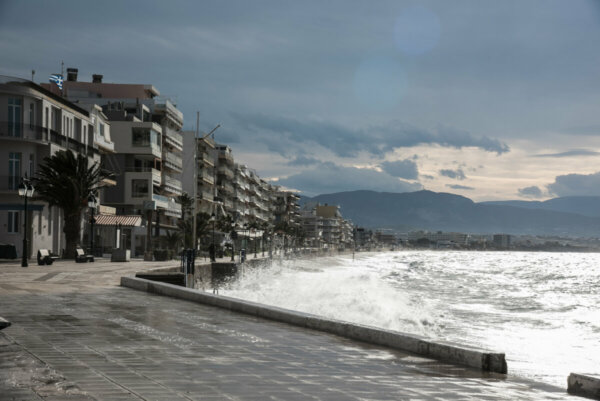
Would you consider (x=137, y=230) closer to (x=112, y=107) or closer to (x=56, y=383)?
(x=112, y=107)

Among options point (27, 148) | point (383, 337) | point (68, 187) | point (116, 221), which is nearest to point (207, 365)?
point (383, 337)

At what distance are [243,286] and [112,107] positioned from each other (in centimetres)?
3581

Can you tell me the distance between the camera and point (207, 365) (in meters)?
8.45

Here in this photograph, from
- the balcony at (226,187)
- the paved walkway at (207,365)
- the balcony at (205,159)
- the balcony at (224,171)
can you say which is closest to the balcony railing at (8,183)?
the paved walkway at (207,365)

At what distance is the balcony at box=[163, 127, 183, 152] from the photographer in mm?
86312

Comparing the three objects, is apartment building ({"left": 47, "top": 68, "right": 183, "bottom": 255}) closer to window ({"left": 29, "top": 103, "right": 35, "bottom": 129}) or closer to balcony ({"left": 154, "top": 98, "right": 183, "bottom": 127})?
balcony ({"left": 154, "top": 98, "right": 183, "bottom": 127})

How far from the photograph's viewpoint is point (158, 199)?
77312 mm

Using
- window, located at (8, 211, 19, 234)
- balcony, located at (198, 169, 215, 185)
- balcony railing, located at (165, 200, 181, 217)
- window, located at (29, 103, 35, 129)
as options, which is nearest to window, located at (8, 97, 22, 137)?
window, located at (29, 103, 35, 129)

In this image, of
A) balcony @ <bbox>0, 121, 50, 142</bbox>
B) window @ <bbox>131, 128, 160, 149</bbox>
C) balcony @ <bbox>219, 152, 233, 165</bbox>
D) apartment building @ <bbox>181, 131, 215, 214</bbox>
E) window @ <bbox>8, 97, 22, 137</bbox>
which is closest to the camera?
balcony @ <bbox>0, 121, 50, 142</bbox>

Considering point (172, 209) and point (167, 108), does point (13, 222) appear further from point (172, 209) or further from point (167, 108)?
point (167, 108)

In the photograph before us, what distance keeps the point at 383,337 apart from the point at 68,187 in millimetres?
40293

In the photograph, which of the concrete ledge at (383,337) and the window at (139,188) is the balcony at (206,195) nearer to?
the window at (139,188)

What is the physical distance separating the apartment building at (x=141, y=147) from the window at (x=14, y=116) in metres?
17.4

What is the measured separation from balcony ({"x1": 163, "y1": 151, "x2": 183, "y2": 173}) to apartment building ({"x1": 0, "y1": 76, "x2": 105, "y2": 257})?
31.2 meters
